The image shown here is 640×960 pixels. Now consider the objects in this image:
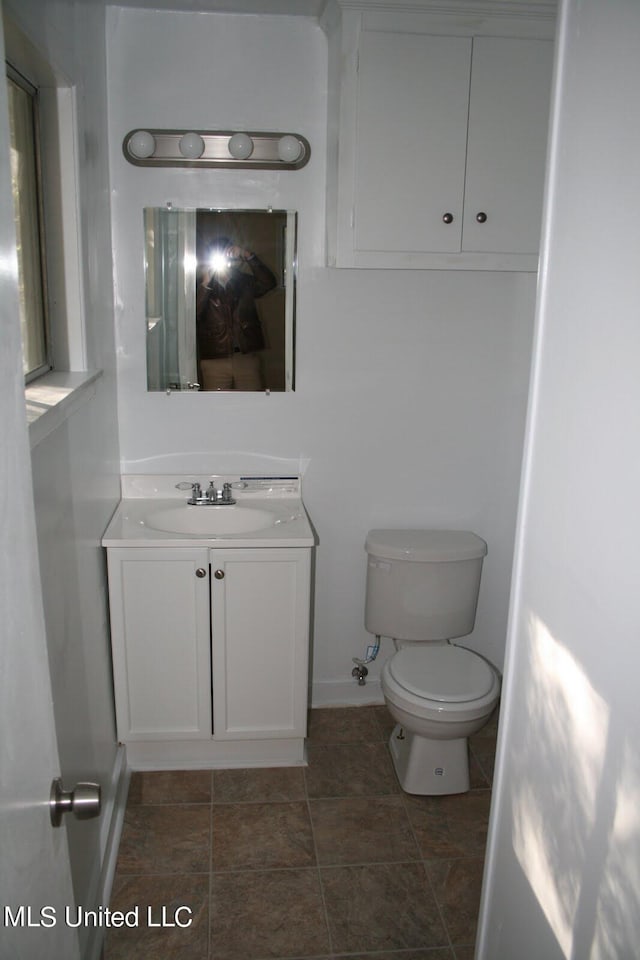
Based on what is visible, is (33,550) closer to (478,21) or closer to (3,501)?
(3,501)

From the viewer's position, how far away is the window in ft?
5.99

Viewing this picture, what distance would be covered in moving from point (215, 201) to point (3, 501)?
2.07 metres

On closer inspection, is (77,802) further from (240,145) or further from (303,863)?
(240,145)

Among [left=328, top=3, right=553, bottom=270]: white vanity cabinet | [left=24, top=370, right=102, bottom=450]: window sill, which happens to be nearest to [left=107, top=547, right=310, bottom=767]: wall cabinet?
Result: [left=24, top=370, right=102, bottom=450]: window sill

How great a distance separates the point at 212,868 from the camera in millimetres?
2264

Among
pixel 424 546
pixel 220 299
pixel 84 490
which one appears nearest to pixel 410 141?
pixel 220 299

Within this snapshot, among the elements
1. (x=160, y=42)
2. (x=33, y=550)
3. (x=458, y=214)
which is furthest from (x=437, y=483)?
(x=33, y=550)

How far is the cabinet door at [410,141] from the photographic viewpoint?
234 centimetres

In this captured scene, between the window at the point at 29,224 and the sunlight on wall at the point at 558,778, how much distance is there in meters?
1.37

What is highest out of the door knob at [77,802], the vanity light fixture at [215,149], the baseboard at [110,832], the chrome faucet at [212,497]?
the vanity light fixture at [215,149]

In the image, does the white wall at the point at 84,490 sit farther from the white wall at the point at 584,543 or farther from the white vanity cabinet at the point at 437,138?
the white wall at the point at 584,543

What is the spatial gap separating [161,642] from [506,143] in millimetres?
1873

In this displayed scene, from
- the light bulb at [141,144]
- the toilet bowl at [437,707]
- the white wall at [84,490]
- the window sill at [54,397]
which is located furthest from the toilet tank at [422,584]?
the light bulb at [141,144]

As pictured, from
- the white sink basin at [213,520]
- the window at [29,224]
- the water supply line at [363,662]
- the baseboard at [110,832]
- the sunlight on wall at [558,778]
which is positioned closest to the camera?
the sunlight on wall at [558,778]
